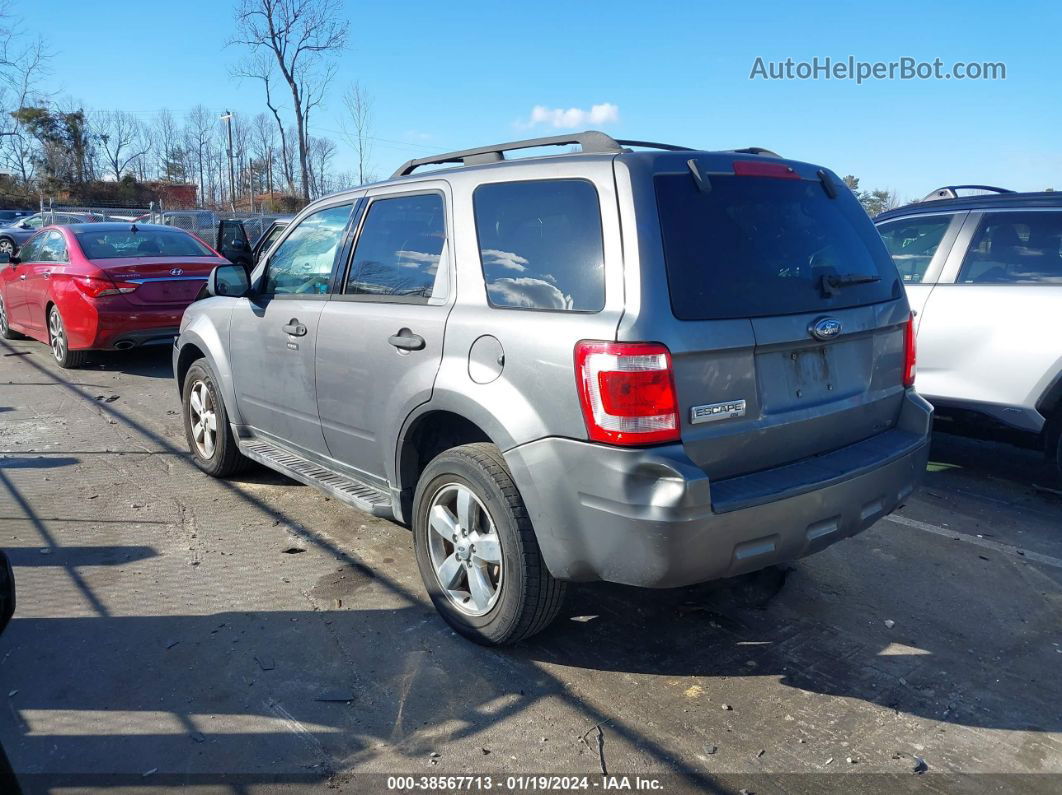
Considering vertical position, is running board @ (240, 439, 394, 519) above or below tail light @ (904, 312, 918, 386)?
below

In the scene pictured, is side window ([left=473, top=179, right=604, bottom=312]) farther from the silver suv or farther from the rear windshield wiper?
the silver suv

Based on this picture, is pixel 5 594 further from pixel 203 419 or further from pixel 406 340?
pixel 203 419

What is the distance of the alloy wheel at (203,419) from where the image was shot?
5.48 m

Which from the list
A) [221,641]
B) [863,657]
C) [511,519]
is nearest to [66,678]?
[221,641]

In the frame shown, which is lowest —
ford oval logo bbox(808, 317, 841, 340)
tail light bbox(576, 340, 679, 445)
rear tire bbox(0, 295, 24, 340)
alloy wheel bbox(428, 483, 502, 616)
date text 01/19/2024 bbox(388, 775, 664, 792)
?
date text 01/19/2024 bbox(388, 775, 664, 792)

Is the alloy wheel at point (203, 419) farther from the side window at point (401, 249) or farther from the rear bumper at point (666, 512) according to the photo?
the rear bumper at point (666, 512)

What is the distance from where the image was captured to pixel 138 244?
9.25m

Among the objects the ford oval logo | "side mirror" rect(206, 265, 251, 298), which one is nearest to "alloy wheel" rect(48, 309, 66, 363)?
"side mirror" rect(206, 265, 251, 298)

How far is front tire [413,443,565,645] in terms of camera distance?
312 centimetres

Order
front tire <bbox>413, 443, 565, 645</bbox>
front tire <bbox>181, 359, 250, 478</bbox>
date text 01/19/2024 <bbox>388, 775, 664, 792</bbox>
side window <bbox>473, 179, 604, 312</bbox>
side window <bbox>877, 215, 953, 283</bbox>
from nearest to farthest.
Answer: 1. date text 01/19/2024 <bbox>388, 775, 664, 792</bbox>
2. side window <bbox>473, 179, 604, 312</bbox>
3. front tire <bbox>413, 443, 565, 645</bbox>
4. front tire <bbox>181, 359, 250, 478</bbox>
5. side window <bbox>877, 215, 953, 283</bbox>

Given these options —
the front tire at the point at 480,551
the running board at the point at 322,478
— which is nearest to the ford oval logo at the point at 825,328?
the front tire at the point at 480,551

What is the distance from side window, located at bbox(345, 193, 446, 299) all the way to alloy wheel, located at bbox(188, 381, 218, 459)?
6.29 ft

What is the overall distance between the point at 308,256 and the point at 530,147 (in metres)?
1.66

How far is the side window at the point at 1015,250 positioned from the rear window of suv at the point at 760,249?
2323mm
